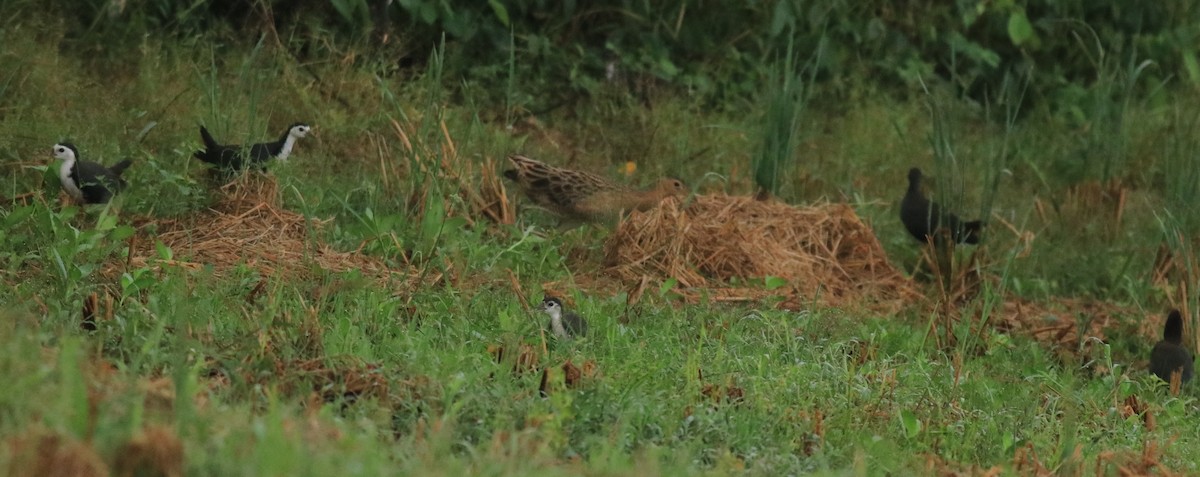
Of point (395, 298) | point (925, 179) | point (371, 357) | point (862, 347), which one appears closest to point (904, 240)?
point (925, 179)

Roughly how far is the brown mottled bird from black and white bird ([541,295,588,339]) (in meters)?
2.42

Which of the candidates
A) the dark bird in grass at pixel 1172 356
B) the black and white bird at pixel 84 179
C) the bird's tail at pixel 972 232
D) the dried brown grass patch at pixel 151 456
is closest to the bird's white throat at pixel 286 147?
the black and white bird at pixel 84 179

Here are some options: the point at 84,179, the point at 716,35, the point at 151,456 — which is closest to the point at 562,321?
the point at 84,179

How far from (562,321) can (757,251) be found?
2.33 metres

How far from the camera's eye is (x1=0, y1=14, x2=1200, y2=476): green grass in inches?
176

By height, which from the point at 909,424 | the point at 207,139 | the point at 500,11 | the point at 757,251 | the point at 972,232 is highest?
the point at 909,424

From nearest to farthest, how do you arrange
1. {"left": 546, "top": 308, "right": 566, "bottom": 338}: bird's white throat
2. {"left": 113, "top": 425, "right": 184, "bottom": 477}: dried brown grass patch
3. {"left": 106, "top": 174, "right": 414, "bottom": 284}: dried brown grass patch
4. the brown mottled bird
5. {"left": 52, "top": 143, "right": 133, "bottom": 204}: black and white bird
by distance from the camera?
{"left": 113, "top": 425, "right": 184, "bottom": 477}: dried brown grass patch → {"left": 546, "top": 308, "right": 566, "bottom": 338}: bird's white throat → {"left": 106, "top": 174, "right": 414, "bottom": 284}: dried brown grass patch → {"left": 52, "top": 143, "right": 133, "bottom": 204}: black and white bird → the brown mottled bird

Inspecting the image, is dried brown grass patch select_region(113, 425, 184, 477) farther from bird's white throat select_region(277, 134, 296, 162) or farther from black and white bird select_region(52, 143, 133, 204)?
bird's white throat select_region(277, 134, 296, 162)

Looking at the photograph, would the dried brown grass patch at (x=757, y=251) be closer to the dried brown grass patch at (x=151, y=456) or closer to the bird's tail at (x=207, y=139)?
the bird's tail at (x=207, y=139)

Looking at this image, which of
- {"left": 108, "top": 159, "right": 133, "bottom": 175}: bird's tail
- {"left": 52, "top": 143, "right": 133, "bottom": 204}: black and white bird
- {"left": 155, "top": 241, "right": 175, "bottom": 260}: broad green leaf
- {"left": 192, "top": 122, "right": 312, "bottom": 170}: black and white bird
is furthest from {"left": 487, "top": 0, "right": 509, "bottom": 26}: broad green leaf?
{"left": 155, "top": 241, "right": 175, "bottom": 260}: broad green leaf

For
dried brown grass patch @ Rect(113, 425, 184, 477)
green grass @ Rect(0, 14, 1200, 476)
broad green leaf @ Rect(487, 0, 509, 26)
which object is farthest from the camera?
broad green leaf @ Rect(487, 0, 509, 26)

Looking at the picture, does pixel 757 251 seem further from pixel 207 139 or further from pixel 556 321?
pixel 207 139

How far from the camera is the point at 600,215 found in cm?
920

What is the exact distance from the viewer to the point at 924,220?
31.7ft
